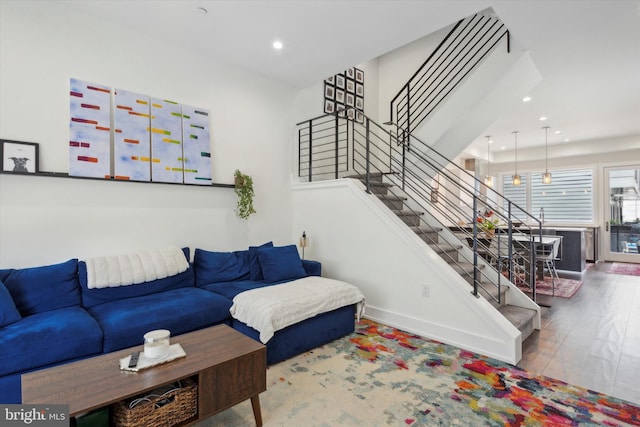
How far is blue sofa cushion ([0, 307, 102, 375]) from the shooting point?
205 cm

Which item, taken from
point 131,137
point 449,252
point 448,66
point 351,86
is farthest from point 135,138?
point 448,66

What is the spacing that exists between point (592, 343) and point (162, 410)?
3.90 m

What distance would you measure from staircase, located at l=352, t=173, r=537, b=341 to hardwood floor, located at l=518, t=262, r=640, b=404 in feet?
0.73

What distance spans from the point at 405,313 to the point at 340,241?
3.96ft

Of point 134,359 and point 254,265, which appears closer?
point 134,359

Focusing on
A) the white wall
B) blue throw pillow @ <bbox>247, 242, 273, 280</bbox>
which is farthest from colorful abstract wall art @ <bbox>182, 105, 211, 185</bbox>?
blue throw pillow @ <bbox>247, 242, 273, 280</bbox>

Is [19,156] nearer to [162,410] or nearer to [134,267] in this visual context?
[134,267]

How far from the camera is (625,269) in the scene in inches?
285

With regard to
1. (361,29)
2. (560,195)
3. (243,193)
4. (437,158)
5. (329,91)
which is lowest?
(243,193)

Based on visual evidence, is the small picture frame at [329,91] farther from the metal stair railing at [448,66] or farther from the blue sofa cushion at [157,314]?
the blue sofa cushion at [157,314]

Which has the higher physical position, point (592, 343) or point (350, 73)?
point (350, 73)

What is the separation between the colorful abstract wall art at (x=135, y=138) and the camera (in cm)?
319

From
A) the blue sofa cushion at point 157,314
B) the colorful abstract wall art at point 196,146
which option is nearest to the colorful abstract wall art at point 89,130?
the colorful abstract wall art at point 196,146

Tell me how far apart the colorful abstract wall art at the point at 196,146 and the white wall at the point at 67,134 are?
0.13 metres
